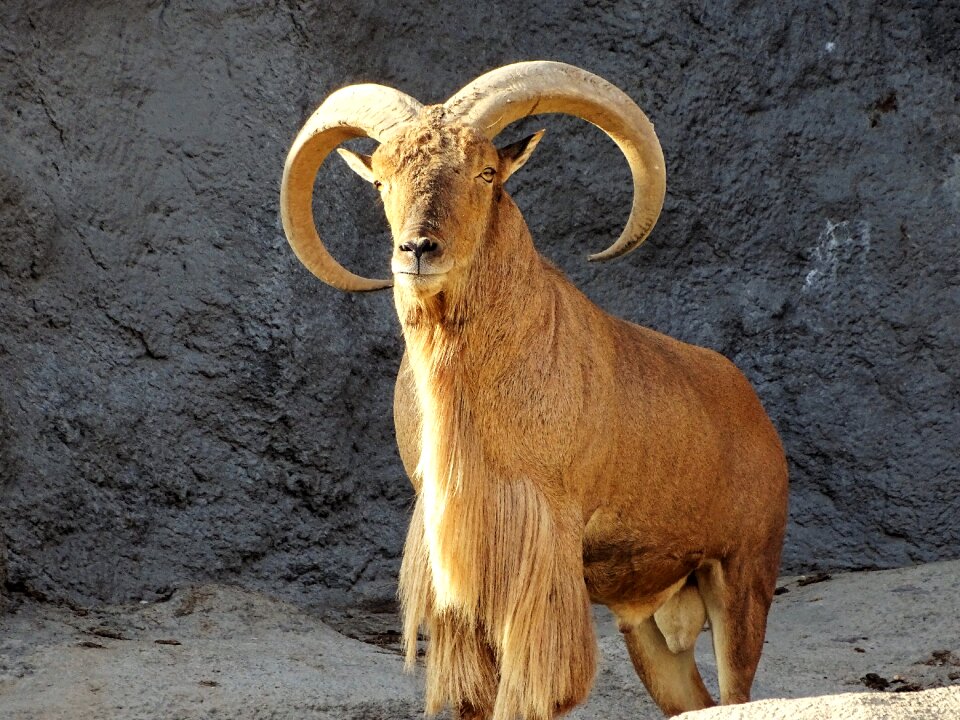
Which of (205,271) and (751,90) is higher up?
(751,90)

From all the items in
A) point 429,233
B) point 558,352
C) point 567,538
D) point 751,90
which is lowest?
point 567,538

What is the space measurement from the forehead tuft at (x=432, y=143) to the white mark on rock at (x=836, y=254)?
4069 millimetres

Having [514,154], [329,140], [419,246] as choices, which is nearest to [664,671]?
[514,154]

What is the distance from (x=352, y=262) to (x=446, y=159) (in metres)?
3.51

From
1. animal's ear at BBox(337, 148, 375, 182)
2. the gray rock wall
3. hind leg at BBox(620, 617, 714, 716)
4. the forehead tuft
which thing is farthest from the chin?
the gray rock wall

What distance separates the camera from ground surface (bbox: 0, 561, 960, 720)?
699cm

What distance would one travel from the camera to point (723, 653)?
6.85 metres

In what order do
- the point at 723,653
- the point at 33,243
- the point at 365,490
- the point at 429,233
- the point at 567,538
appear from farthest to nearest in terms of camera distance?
the point at 365,490 < the point at 33,243 < the point at 723,653 < the point at 567,538 < the point at 429,233

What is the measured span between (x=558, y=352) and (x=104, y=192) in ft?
12.4

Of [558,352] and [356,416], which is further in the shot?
[356,416]

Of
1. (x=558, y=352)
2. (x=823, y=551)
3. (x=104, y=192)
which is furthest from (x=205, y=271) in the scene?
(x=823, y=551)

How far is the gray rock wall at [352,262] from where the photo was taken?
8.59 meters

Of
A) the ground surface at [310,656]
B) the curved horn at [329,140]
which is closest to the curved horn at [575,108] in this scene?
the curved horn at [329,140]

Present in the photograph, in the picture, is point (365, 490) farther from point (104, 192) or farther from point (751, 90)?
point (751, 90)
